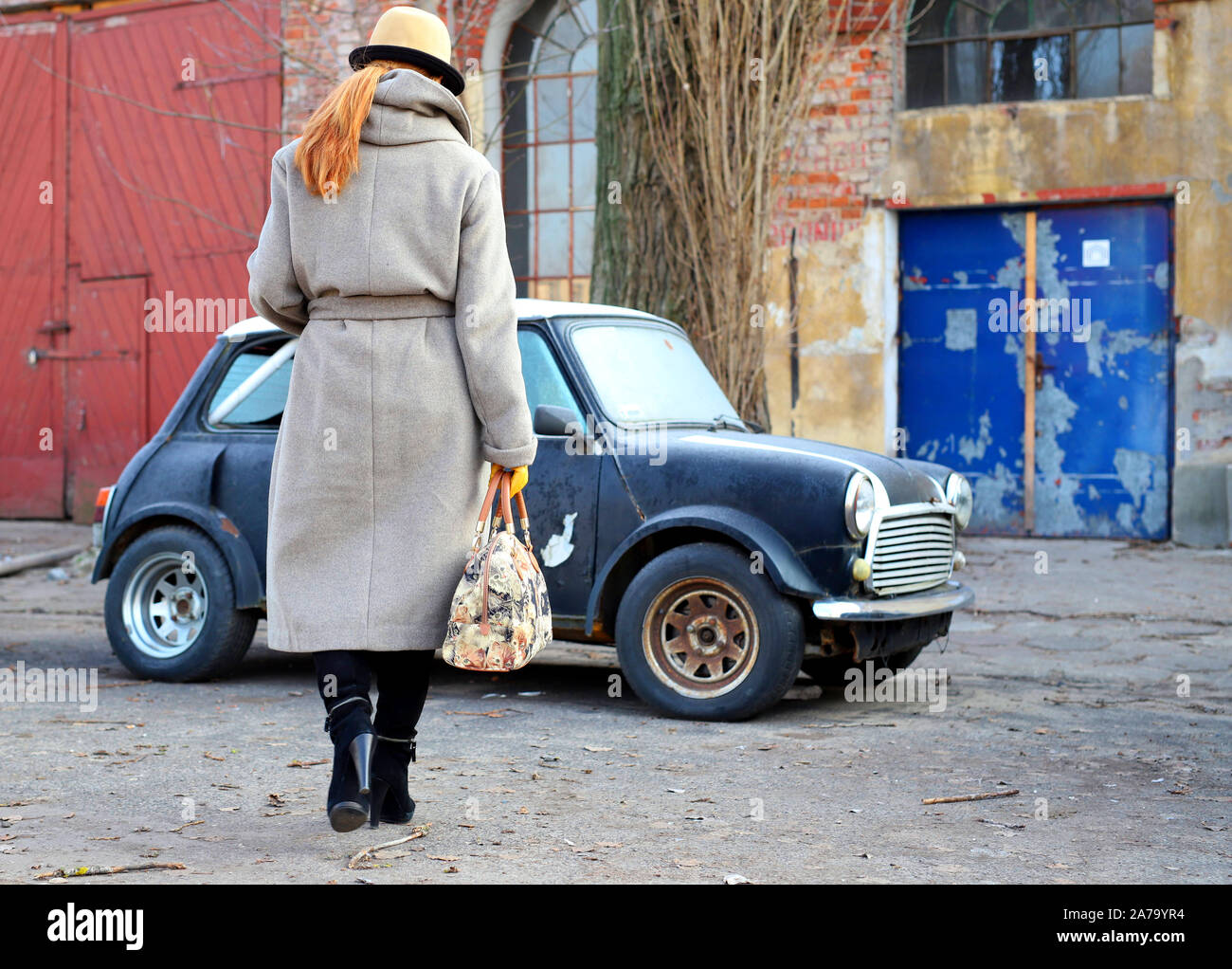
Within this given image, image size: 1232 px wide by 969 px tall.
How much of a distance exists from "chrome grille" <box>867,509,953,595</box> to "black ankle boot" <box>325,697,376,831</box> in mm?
2558

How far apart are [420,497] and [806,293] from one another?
29.5ft

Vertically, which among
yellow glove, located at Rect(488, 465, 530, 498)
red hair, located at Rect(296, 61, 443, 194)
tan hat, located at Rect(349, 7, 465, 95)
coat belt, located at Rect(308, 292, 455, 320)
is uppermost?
tan hat, located at Rect(349, 7, 465, 95)

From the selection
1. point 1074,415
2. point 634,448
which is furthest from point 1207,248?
point 634,448

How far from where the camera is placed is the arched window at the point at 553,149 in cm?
1312

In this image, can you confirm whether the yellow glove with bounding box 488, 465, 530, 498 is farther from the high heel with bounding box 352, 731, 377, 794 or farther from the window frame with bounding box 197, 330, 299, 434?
the window frame with bounding box 197, 330, 299, 434

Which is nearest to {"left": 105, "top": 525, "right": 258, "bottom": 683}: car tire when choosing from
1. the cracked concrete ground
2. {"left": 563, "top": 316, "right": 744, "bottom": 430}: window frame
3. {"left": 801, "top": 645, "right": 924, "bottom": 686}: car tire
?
the cracked concrete ground

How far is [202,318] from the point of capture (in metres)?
13.9

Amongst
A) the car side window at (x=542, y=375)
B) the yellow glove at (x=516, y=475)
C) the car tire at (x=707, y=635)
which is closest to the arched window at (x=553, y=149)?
the car side window at (x=542, y=375)

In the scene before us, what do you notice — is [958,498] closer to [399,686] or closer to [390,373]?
[399,686]

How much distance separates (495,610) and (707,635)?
7.43 feet

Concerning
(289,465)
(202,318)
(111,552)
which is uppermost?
(202,318)

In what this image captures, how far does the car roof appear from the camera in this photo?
20.7 ft

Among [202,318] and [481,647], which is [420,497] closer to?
[481,647]
